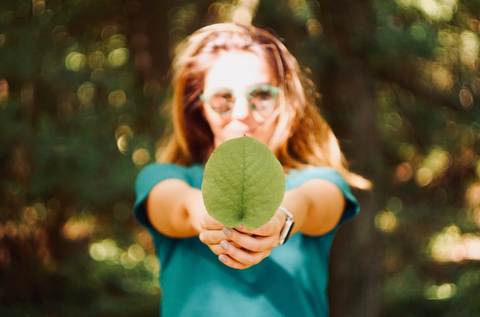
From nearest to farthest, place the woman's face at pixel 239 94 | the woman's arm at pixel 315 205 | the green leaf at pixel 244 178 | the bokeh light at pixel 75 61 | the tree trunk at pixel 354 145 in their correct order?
the green leaf at pixel 244 178 → the woman's arm at pixel 315 205 → the woman's face at pixel 239 94 → the tree trunk at pixel 354 145 → the bokeh light at pixel 75 61

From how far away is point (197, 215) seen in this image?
3.55 ft

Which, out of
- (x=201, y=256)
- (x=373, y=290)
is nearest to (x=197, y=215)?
(x=201, y=256)

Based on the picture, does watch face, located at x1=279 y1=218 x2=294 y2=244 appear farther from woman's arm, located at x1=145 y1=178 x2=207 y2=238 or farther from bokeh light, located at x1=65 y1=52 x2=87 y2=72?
bokeh light, located at x1=65 y1=52 x2=87 y2=72

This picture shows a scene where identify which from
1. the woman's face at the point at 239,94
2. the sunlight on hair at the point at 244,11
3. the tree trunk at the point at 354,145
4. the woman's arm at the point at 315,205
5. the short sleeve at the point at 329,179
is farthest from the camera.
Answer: the sunlight on hair at the point at 244,11

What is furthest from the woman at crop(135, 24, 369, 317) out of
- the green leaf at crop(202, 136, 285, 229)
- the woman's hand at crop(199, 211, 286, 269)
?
the green leaf at crop(202, 136, 285, 229)

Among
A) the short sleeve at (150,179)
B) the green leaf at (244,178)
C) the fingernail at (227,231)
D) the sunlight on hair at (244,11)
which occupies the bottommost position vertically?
the sunlight on hair at (244,11)

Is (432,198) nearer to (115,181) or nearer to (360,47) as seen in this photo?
(360,47)

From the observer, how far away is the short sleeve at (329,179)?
1.36m

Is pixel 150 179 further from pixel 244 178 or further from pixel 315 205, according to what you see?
pixel 244 178

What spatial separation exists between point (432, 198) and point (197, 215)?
4216mm

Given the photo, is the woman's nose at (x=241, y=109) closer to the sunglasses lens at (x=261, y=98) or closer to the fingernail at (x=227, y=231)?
the sunglasses lens at (x=261, y=98)

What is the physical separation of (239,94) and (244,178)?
486 mm

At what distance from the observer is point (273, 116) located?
1312mm

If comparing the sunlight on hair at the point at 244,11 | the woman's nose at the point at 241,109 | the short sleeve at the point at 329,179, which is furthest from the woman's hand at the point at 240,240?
the sunlight on hair at the point at 244,11
